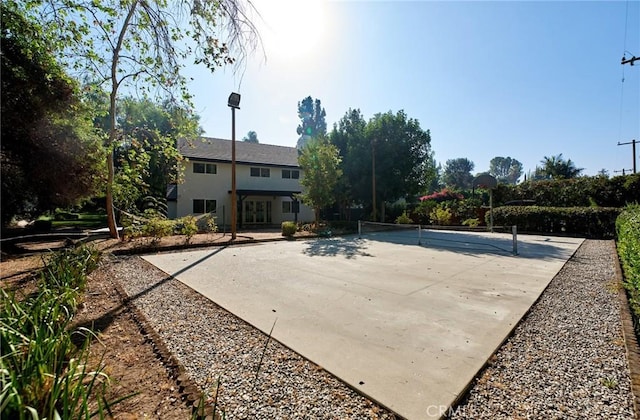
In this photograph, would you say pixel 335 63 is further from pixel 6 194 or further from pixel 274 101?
pixel 6 194

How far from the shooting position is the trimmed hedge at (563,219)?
1286cm

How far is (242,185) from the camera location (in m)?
20.8

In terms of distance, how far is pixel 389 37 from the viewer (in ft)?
28.4

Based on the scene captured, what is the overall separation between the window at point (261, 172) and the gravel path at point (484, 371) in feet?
58.1

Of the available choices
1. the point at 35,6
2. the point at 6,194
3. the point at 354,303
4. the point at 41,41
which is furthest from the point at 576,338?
the point at 6,194

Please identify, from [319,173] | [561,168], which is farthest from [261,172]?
[561,168]

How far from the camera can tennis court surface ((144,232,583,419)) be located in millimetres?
2539

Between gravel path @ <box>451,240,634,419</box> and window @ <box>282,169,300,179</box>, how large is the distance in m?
20.1

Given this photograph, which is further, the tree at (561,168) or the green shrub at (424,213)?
the tree at (561,168)

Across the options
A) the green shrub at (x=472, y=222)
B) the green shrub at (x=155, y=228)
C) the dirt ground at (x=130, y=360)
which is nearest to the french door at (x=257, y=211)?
the green shrub at (x=155, y=228)

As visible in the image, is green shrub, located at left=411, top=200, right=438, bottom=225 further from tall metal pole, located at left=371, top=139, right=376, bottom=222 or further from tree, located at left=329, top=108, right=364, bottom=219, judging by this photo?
tree, located at left=329, top=108, right=364, bottom=219

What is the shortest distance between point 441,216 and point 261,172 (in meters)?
13.4

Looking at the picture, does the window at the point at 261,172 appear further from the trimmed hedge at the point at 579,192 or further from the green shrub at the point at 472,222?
the trimmed hedge at the point at 579,192

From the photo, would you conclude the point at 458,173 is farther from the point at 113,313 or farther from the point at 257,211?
the point at 113,313
